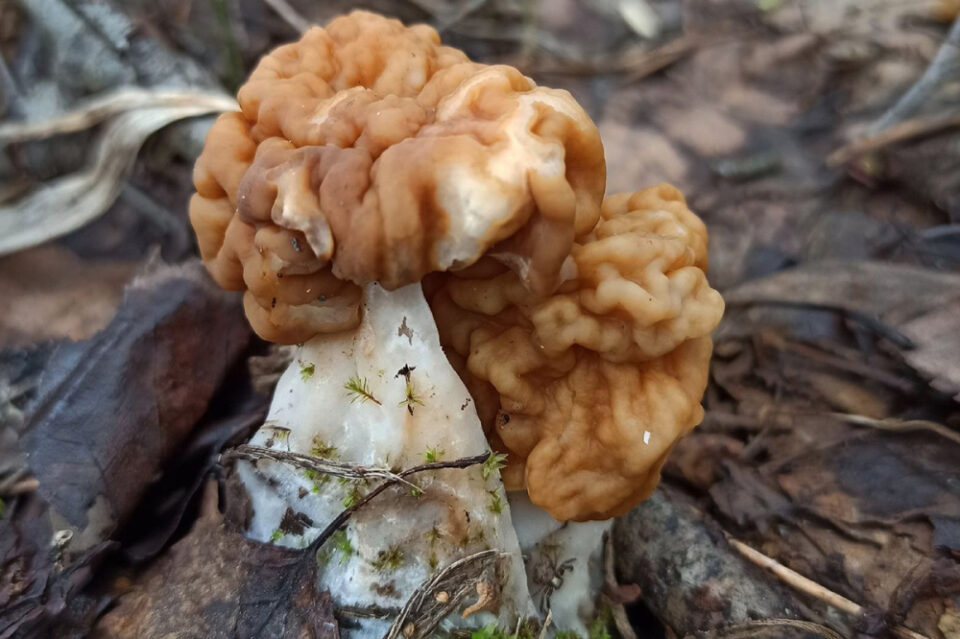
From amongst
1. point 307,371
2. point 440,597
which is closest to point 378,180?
point 307,371

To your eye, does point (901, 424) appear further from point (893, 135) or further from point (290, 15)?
point (290, 15)

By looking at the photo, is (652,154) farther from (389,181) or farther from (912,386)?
(389,181)

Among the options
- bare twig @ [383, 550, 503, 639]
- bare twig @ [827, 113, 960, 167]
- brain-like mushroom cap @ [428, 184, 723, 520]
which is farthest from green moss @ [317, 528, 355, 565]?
bare twig @ [827, 113, 960, 167]

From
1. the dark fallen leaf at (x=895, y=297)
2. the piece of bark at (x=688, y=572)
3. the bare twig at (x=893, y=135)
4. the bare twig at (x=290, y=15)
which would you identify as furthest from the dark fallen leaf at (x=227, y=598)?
the bare twig at (x=893, y=135)

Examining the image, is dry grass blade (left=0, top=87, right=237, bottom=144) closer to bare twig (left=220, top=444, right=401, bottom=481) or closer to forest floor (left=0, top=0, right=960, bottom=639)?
forest floor (left=0, top=0, right=960, bottom=639)

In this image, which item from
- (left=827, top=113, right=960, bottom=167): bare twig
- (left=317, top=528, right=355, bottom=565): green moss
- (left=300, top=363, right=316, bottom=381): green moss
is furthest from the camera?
(left=827, top=113, right=960, bottom=167): bare twig

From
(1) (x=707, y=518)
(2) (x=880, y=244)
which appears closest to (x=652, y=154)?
(2) (x=880, y=244)
